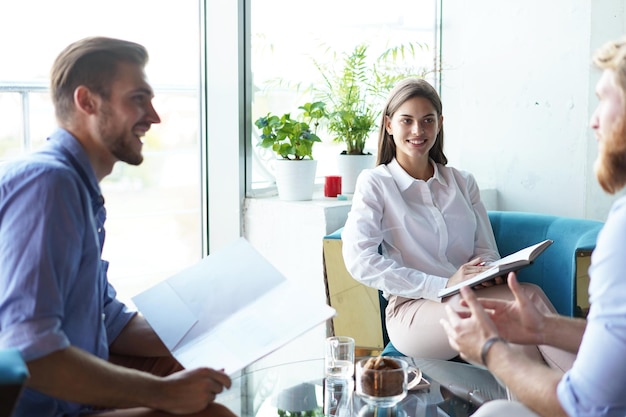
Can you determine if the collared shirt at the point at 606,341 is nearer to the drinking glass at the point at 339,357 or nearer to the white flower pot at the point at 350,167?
the drinking glass at the point at 339,357

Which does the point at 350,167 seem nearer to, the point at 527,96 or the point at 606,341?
the point at 527,96

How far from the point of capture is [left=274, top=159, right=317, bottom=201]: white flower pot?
10.9 feet

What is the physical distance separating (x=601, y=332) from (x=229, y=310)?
78cm

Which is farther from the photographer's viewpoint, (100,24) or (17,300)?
(100,24)

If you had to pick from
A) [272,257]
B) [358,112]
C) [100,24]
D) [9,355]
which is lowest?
[272,257]

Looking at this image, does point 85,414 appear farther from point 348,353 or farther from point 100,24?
point 100,24

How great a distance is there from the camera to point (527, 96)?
3.80m

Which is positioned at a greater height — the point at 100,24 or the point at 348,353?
the point at 100,24

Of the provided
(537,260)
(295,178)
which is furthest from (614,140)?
(295,178)

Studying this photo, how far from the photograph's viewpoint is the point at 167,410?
4.73ft

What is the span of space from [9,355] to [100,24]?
251cm

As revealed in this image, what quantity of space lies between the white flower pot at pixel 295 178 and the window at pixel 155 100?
0.38 m

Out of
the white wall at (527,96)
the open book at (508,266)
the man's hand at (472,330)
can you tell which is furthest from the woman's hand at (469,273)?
the white wall at (527,96)

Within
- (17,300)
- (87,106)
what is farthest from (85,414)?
(87,106)
